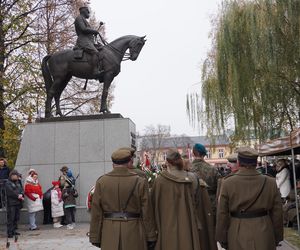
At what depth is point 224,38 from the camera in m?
19.7

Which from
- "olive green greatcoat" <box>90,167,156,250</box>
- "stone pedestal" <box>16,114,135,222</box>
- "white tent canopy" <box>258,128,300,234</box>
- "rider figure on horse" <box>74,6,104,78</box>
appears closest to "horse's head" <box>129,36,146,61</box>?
"rider figure on horse" <box>74,6,104,78</box>

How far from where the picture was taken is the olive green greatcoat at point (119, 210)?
16.8 ft

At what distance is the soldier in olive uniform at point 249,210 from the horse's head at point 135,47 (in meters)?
9.20

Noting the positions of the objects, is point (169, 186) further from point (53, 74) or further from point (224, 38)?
point (224, 38)

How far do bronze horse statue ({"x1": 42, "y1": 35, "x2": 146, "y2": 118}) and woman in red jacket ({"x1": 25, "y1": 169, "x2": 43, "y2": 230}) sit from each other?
9.12 feet

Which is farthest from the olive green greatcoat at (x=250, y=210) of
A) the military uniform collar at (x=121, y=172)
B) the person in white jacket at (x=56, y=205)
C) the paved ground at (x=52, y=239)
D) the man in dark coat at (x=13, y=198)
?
the person in white jacket at (x=56, y=205)

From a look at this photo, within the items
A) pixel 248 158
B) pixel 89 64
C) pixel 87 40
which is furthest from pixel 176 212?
pixel 87 40

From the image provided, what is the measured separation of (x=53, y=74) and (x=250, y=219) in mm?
10013

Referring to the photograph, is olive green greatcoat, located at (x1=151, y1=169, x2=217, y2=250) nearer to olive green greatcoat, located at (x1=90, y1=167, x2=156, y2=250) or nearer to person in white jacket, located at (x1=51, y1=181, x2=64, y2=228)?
olive green greatcoat, located at (x1=90, y1=167, x2=156, y2=250)

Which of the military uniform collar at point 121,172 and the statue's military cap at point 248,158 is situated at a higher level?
the statue's military cap at point 248,158

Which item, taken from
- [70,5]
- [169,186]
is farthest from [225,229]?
[70,5]

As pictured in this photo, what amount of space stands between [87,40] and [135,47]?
148 centimetres

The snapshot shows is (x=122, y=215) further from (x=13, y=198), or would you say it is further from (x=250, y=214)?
(x=13, y=198)

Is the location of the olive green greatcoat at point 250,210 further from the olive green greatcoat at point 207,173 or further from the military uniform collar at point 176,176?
the olive green greatcoat at point 207,173
